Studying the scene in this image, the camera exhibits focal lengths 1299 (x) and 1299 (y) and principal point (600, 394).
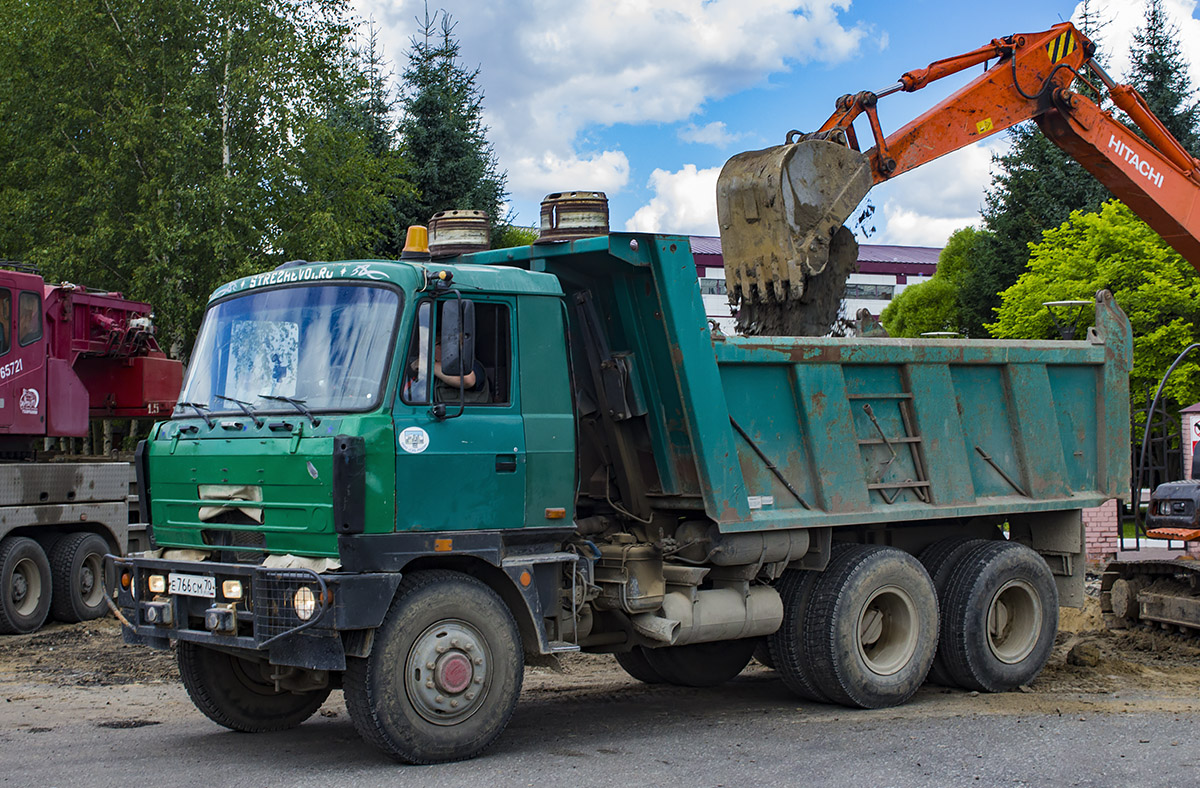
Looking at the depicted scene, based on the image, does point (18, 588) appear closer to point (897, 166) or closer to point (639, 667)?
point (639, 667)

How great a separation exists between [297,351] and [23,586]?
7.89 m

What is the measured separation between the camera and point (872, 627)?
9.02 m

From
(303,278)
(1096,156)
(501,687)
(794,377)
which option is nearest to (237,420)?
(303,278)

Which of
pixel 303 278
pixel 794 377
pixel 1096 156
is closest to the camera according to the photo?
pixel 303 278

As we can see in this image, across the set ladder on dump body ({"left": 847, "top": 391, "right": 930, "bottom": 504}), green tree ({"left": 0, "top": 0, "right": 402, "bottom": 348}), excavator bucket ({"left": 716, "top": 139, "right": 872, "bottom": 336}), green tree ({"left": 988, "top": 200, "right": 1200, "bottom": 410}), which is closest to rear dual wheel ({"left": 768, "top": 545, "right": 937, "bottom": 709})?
ladder on dump body ({"left": 847, "top": 391, "right": 930, "bottom": 504})

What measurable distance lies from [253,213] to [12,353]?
1216 centimetres

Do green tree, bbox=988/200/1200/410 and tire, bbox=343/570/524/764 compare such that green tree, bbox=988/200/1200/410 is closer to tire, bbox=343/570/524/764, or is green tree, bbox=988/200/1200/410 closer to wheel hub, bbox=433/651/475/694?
tire, bbox=343/570/524/764

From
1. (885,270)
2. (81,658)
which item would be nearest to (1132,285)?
(81,658)

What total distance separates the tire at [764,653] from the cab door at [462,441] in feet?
8.43

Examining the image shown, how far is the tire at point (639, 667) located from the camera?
983cm

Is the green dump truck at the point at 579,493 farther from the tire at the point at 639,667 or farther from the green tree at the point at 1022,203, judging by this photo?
the green tree at the point at 1022,203

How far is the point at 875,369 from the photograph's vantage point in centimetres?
901

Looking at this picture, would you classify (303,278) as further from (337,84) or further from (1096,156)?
(337,84)

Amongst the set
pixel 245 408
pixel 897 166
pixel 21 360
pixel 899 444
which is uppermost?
pixel 897 166
